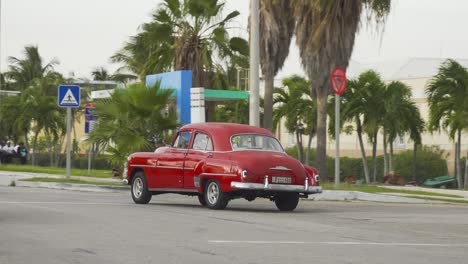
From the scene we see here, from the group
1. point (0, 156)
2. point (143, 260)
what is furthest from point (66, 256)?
point (0, 156)

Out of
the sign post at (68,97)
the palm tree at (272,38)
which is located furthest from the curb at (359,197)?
Result: the palm tree at (272,38)

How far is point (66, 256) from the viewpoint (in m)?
10.9

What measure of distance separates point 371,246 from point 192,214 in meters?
5.99

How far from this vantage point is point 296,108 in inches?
2024

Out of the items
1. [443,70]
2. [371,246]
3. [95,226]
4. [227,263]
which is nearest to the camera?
[227,263]

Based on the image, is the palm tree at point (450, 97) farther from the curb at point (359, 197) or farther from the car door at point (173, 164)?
the car door at point (173, 164)

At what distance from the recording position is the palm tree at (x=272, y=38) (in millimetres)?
36500

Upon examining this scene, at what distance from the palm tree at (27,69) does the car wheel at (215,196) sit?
2549 inches

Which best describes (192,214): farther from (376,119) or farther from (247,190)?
(376,119)

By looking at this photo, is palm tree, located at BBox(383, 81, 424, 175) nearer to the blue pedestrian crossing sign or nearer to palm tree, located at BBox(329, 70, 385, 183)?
palm tree, located at BBox(329, 70, 385, 183)

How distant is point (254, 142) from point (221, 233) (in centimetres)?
649

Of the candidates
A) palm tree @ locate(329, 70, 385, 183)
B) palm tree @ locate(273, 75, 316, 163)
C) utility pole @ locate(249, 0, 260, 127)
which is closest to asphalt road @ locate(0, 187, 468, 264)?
utility pole @ locate(249, 0, 260, 127)

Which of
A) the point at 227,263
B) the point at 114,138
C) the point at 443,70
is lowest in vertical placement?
the point at 227,263

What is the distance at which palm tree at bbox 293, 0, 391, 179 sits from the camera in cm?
3247
